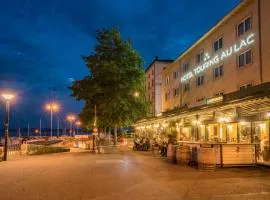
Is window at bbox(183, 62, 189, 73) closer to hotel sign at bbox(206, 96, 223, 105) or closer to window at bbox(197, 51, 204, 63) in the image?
window at bbox(197, 51, 204, 63)

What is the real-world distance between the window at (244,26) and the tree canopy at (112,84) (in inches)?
707

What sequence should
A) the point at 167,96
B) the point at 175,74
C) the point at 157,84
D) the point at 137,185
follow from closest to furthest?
1. the point at 137,185
2. the point at 175,74
3. the point at 167,96
4. the point at 157,84

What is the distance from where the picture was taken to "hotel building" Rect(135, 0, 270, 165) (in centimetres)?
1720

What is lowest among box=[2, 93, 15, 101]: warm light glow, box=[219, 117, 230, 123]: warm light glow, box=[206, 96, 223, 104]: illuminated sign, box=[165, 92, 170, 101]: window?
box=[219, 117, 230, 123]: warm light glow

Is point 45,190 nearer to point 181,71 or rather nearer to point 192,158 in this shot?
point 192,158

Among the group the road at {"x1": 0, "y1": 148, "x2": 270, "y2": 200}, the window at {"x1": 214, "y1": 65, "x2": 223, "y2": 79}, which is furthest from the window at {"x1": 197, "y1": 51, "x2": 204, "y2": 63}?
the road at {"x1": 0, "y1": 148, "x2": 270, "y2": 200}

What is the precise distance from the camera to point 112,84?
140ft

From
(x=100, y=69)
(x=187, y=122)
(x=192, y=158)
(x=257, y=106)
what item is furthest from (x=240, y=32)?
(x=100, y=69)

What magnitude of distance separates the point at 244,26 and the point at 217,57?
5034 millimetres

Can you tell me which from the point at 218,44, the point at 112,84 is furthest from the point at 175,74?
the point at 218,44

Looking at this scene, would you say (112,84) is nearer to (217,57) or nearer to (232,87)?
(217,57)

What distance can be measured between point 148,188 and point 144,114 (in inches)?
1373

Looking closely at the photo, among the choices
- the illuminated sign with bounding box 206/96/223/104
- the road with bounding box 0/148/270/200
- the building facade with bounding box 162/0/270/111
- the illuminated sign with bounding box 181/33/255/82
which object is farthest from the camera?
the illuminated sign with bounding box 181/33/255/82

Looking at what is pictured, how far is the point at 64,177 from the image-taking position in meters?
13.3
